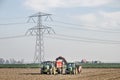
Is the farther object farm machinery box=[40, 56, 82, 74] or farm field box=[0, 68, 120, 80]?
farm machinery box=[40, 56, 82, 74]

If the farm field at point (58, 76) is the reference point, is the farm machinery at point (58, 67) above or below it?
above

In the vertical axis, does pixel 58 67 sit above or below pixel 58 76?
above

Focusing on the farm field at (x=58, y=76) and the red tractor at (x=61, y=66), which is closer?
the farm field at (x=58, y=76)

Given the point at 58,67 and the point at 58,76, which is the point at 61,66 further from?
the point at 58,76

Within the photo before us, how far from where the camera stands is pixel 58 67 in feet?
146

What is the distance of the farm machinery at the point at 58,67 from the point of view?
4278 centimetres

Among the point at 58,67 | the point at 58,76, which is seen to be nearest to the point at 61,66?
the point at 58,67

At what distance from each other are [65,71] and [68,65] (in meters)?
0.96

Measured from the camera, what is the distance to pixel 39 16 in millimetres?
74312

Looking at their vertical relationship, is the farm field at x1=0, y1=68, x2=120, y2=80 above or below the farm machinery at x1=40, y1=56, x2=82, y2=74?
below

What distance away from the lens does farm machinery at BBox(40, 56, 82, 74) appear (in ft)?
140

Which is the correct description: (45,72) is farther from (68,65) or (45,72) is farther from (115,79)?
(115,79)

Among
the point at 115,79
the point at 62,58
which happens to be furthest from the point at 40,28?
the point at 115,79

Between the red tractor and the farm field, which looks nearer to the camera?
the farm field
